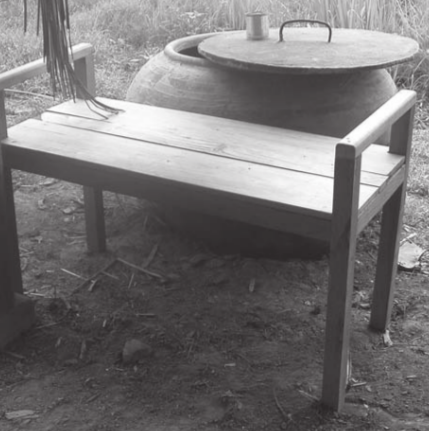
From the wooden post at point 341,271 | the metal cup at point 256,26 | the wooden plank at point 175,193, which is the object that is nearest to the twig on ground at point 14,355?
the wooden plank at point 175,193

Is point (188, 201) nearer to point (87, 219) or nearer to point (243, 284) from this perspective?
point (243, 284)

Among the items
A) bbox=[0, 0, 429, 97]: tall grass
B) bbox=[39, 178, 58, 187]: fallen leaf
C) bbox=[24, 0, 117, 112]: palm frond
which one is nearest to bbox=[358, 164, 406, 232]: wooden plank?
bbox=[24, 0, 117, 112]: palm frond

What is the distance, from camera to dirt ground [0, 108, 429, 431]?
2.25 m

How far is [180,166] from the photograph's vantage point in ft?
7.55

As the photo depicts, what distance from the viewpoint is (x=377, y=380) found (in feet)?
7.88

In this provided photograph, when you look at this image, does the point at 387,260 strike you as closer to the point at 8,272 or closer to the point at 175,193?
the point at 175,193

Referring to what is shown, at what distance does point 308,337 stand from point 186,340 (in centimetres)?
38

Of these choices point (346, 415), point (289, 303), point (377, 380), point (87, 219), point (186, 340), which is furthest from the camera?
point (87, 219)

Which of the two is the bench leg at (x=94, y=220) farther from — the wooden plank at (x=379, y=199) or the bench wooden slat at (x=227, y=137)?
the wooden plank at (x=379, y=199)

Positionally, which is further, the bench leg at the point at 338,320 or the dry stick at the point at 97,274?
the dry stick at the point at 97,274

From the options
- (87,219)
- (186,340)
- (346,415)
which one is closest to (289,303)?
(186,340)

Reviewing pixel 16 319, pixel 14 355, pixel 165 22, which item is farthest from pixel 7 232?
pixel 165 22

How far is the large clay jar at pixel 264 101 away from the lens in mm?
2848

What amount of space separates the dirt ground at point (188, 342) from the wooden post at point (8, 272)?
5cm
